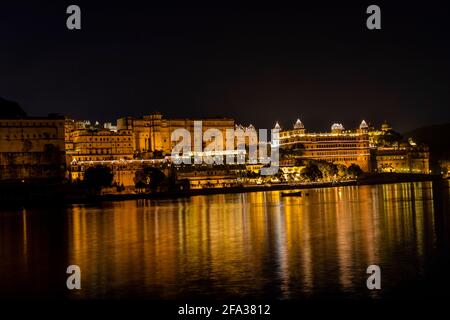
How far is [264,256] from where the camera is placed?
20.0 m

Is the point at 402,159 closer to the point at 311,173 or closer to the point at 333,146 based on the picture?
the point at 333,146


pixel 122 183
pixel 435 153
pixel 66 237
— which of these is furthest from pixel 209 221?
pixel 435 153

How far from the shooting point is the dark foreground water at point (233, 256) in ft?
49.2

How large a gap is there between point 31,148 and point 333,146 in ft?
141

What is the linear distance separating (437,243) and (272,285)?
793 cm

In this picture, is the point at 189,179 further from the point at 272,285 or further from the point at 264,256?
the point at 272,285

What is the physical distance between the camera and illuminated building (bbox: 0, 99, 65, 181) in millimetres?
66812

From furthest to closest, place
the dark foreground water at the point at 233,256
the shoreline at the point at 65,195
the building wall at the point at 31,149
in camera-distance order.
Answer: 1. the building wall at the point at 31,149
2. the shoreline at the point at 65,195
3. the dark foreground water at the point at 233,256

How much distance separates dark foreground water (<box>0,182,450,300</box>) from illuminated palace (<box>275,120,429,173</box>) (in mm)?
59336

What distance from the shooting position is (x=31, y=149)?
67938 millimetres

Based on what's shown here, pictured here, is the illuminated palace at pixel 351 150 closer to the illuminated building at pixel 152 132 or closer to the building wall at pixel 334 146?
the building wall at pixel 334 146

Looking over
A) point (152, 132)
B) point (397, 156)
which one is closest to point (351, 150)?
point (397, 156)

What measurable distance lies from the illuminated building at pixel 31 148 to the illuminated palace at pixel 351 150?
3160 centimetres

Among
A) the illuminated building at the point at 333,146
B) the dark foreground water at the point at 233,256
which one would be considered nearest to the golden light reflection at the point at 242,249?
the dark foreground water at the point at 233,256
